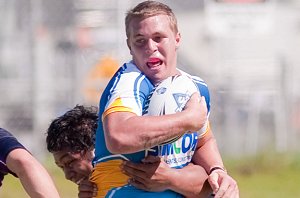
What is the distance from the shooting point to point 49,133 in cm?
417

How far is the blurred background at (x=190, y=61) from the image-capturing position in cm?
1006

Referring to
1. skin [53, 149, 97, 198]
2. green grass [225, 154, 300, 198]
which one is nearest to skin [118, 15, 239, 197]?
skin [53, 149, 97, 198]

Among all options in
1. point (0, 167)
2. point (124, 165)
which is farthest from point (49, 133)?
point (124, 165)

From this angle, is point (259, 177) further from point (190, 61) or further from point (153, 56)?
point (153, 56)

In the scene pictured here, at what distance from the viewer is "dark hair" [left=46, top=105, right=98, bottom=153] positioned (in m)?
4.09

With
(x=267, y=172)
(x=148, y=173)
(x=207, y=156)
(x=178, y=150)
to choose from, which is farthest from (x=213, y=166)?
(x=267, y=172)

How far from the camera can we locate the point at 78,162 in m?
4.11

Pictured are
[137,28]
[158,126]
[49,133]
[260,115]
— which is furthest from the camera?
[260,115]

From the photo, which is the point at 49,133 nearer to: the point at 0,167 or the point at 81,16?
the point at 0,167

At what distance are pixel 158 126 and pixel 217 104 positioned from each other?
714cm

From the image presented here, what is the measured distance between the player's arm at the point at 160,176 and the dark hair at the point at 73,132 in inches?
24.7

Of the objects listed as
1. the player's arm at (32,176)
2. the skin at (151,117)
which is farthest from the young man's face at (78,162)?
the skin at (151,117)

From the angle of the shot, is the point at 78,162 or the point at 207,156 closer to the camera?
the point at 207,156

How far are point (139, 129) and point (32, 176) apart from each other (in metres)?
0.53
